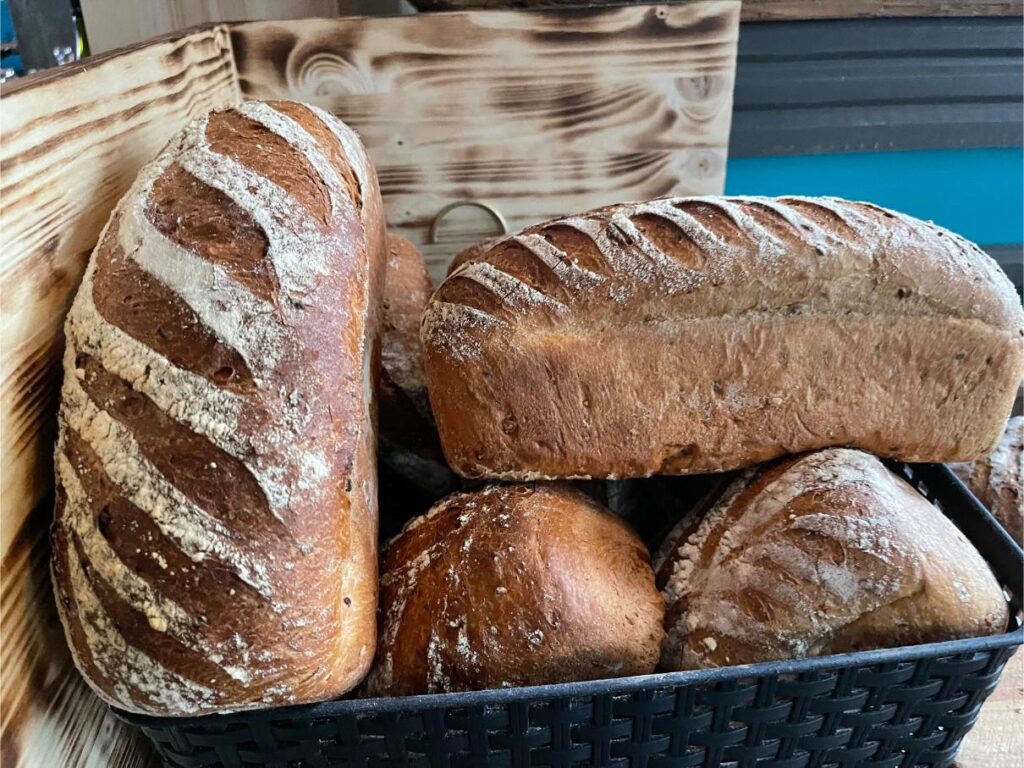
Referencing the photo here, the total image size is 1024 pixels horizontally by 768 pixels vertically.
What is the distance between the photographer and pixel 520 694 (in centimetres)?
63

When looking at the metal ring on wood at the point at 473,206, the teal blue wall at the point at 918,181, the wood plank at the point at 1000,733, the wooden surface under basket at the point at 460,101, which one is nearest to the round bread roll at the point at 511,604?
the wooden surface under basket at the point at 460,101

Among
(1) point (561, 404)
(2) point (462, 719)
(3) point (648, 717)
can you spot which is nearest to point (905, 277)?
(1) point (561, 404)

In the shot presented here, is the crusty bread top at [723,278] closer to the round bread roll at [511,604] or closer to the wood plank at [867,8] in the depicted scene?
the round bread roll at [511,604]

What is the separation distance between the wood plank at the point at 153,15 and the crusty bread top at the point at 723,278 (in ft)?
2.62

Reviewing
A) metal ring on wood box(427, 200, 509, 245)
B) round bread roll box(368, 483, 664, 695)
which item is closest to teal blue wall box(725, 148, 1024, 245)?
metal ring on wood box(427, 200, 509, 245)

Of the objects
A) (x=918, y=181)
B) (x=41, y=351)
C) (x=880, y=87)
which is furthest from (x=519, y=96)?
(x=918, y=181)

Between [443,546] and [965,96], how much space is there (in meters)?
1.82

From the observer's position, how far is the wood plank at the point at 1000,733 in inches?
34.4

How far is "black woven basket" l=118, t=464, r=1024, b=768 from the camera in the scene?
0.63 m

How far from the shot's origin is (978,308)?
0.79 metres

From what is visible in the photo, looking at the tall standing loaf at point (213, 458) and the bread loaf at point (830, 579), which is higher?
the tall standing loaf at point (213, 458)

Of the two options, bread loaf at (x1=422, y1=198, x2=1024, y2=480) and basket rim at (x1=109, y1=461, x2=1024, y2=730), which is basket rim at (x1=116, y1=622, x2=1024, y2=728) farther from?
bread loaf at (x1=422, y1=198, x2=1024, y2=480)

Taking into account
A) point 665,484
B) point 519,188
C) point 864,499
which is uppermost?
point 519,188

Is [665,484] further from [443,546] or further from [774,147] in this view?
[774,147]
